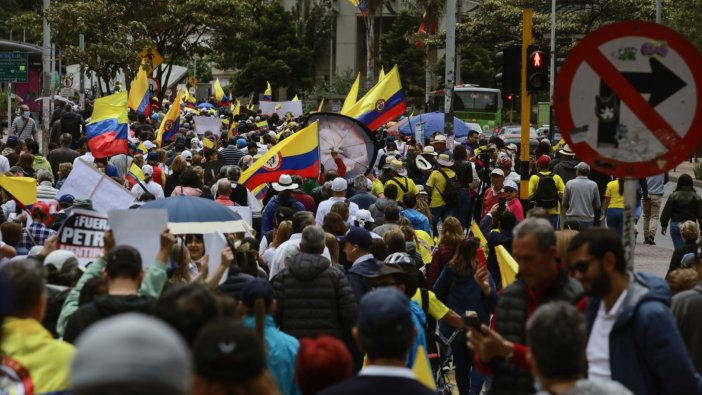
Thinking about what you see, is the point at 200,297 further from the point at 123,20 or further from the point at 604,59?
the point at 123,20

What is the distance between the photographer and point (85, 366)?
2625mm

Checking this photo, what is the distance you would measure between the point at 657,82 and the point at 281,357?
7.88ft

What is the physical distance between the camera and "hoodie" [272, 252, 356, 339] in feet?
28.7

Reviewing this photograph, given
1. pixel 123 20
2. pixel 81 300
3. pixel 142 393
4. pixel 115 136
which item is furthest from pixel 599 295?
pixel 123 20

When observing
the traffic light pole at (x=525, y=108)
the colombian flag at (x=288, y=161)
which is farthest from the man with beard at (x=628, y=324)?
the colombian flag at (x=288, y=161)

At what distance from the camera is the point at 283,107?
45531 millimetres

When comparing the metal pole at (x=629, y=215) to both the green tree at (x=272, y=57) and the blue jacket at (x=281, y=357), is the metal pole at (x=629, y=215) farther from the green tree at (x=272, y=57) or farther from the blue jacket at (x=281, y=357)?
the green tree at (x=272, y=57)

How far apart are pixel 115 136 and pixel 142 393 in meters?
15.7

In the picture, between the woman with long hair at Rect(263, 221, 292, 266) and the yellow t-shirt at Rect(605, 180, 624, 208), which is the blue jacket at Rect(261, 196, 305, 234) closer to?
the woman with long hair at Rect(263, 221, 292, 266)

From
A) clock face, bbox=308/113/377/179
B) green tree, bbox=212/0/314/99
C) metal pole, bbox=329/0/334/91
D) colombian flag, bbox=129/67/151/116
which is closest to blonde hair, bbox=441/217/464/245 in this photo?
clock face, bbox=308/113/377/179

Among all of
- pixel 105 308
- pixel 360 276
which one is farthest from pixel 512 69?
pixel 105 308

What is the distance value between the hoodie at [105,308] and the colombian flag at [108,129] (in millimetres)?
11739

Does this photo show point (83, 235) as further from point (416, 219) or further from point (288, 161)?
point (288, 161)

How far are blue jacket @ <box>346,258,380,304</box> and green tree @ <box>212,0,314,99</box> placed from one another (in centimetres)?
6285
